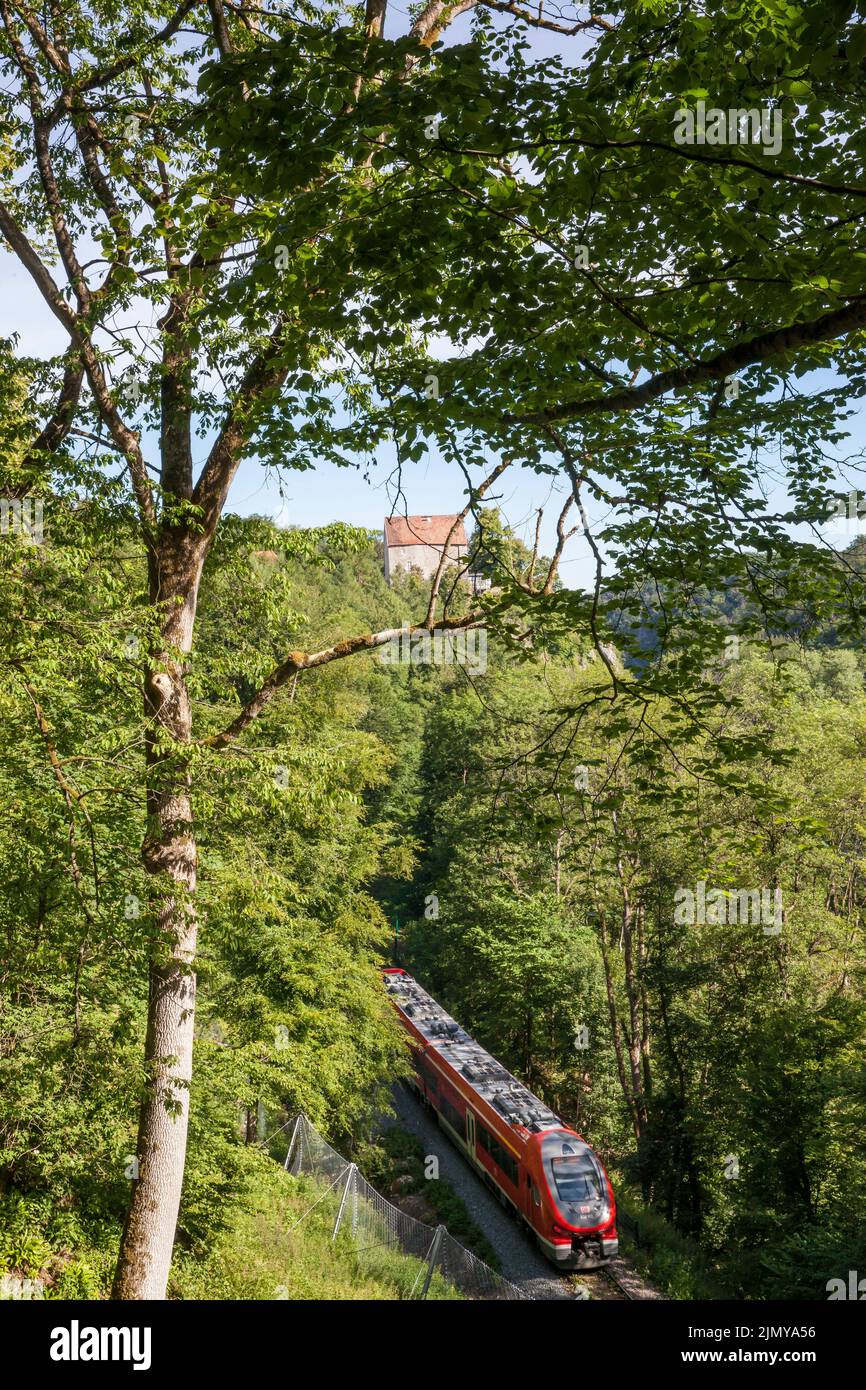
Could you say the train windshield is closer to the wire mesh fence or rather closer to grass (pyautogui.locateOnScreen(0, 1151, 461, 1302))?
the wire mesh fence

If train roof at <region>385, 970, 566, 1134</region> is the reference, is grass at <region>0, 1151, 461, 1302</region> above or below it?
above

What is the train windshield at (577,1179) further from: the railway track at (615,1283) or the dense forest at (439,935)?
the dense forest at (439,935)

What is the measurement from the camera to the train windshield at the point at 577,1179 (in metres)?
16.2

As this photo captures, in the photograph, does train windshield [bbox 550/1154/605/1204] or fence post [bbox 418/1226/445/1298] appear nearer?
fence post [bbox 418/1226/445/1298]

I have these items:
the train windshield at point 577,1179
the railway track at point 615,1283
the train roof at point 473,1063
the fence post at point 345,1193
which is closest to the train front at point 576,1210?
the train windshield at point 577,1179

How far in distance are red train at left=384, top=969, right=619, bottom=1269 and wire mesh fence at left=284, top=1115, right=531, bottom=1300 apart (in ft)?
7.78

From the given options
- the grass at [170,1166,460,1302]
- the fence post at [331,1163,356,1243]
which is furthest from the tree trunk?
the fence post at [331,1163,356,1243]

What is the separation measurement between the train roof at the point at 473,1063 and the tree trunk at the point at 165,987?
1237cm

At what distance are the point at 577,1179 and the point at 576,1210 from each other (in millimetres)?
501

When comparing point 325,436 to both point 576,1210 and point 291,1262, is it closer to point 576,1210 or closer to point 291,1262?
point 291,1262

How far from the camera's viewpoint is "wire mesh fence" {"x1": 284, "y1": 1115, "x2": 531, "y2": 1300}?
12.5 meters

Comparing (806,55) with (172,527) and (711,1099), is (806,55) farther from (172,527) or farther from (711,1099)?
(711,1099)

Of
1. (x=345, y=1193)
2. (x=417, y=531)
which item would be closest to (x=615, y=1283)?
(x=345, y=1193)
